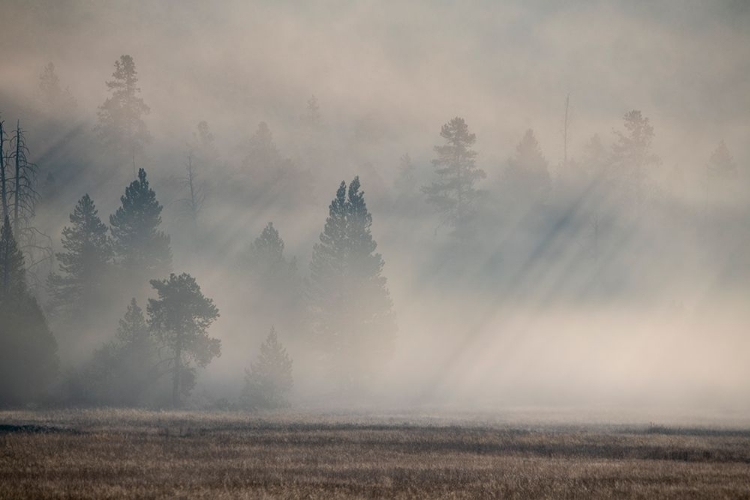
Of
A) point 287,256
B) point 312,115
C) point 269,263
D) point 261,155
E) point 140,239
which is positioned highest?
point 312,115

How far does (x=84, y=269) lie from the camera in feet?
221

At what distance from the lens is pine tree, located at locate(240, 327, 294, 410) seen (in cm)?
5903

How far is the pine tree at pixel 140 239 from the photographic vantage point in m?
69.8

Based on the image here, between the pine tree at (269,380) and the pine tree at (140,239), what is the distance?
15536mm

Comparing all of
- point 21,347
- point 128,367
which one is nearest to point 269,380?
point 128,367

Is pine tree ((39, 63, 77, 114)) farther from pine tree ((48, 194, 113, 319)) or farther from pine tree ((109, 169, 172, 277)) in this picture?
pine tree ((48, 194, 113, 319))

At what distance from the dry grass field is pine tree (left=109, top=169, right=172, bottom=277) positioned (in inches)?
1119

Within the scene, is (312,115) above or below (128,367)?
above

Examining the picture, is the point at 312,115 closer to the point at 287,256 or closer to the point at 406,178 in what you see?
the point at 406,178

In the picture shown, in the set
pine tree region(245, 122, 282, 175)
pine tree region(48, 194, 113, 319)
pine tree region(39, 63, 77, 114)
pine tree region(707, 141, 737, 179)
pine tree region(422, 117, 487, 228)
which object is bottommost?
pine tree region(48, 194, 113, 319)

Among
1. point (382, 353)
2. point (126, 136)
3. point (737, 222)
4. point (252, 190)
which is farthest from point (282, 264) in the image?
point (737, 222)

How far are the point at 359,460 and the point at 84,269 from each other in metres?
47.0

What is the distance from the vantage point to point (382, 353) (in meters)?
72.8

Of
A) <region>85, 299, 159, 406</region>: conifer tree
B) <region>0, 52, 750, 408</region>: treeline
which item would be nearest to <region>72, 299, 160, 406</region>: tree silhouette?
<region>85, 299, 159, 406</region>: conifer tree
